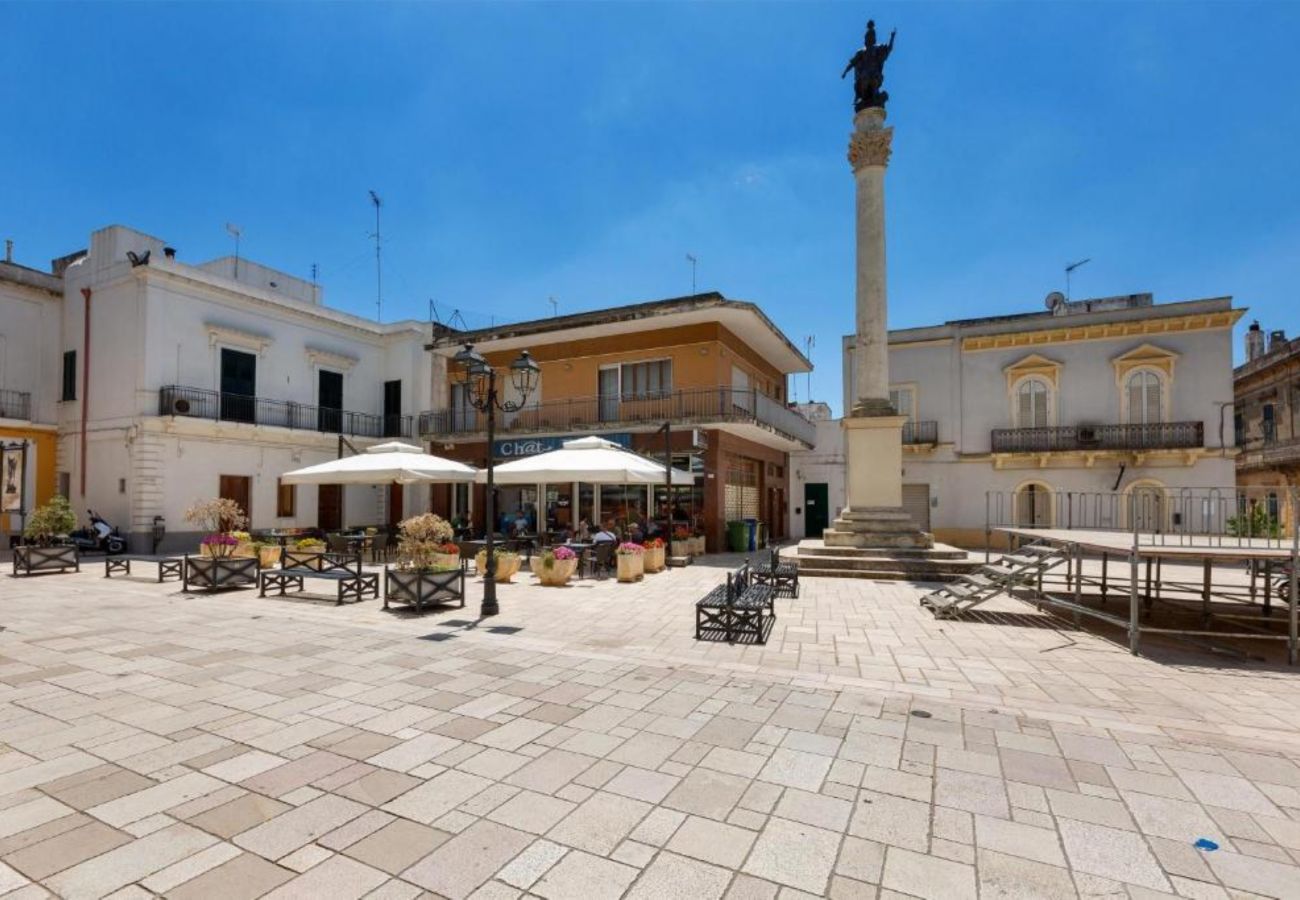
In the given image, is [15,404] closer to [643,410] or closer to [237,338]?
[237,338]

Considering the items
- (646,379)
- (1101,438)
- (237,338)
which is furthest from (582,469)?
(1101,438)

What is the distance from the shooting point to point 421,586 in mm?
8430

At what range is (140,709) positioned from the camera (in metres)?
4.58

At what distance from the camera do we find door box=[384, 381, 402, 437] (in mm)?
23672

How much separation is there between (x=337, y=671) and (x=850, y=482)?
10.9m

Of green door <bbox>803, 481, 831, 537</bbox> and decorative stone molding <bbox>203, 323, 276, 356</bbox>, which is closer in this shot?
decorative stone molding <bbox>203, 323, 276, 356</bbox>

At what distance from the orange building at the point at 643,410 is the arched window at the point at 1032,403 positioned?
7328 mm

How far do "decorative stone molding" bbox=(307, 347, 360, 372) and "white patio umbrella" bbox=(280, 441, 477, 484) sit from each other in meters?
10.1

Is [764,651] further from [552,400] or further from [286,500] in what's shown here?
[286,500]

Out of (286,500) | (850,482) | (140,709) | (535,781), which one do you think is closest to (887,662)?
(535,781)

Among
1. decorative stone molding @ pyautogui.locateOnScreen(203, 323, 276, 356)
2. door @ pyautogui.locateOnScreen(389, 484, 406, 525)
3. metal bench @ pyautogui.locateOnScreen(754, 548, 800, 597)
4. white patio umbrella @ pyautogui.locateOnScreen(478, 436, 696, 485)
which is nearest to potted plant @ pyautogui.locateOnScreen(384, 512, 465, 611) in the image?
white patio umbrella @ pyautogui.locateOnScreen(478, 436, 696, 485)

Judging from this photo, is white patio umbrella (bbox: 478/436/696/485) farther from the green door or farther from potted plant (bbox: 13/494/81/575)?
the green door

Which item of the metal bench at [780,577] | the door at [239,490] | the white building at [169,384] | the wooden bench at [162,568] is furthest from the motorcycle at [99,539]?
the metal bench at [780,577]

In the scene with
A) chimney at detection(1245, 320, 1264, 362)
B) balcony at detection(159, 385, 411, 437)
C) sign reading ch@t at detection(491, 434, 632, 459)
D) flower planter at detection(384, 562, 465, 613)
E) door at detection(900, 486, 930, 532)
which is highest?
chimney at detection(1245, 320, 1264, 362)
